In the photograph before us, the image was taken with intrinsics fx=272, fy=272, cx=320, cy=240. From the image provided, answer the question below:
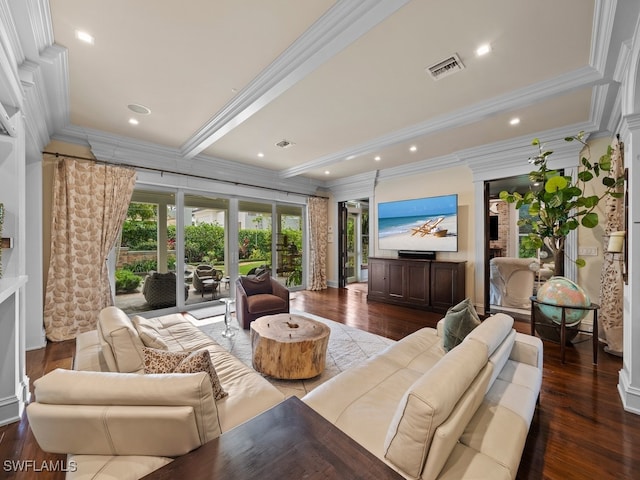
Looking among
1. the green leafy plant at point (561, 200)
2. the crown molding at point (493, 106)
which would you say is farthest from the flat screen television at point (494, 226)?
the crown molding at point (493, 106)

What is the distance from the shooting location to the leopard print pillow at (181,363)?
1380 millimetres

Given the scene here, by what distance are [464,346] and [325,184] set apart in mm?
6004

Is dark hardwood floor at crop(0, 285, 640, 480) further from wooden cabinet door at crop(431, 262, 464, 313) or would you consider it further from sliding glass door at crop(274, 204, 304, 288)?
sliding glass door at crop(274, 204, 304, 288)

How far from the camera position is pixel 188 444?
1.01 metres

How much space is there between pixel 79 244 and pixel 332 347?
3610 millimetres

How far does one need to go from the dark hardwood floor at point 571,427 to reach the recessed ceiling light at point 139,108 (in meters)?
2.87

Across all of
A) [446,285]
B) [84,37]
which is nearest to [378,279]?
[446,285]

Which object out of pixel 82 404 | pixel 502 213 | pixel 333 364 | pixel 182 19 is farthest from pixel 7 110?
pixel 502 213

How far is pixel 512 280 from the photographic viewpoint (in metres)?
4.80

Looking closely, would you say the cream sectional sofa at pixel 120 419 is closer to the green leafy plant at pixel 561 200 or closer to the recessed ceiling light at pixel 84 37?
the recessed ceiling light at pixel 84 37

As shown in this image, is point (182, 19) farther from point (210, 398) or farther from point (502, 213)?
point (502, 213)

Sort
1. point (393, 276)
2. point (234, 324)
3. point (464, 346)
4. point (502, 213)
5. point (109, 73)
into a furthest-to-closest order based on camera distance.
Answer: point (502, 213)
point (393, 276)
point (234, 324)
point (109, 73)
point (464, 346)

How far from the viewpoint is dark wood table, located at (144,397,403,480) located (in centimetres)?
82

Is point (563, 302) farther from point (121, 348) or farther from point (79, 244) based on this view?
point (79, 244)
